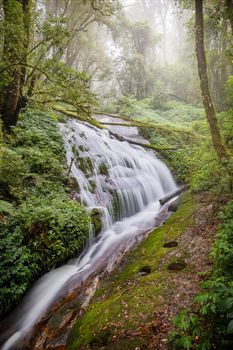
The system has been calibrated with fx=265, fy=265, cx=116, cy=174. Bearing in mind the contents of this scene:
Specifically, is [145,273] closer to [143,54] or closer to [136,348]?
[136,348]

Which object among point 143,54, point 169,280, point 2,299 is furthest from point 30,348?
point 143,54

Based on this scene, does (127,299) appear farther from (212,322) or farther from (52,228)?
(52,228)

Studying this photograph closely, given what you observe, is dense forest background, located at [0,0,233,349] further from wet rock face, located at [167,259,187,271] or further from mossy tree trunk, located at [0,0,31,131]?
wet rock face, located at [167,259,187,271]

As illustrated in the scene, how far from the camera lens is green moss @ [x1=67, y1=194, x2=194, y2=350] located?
12.1 feet

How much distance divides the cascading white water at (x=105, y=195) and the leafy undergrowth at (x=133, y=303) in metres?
1.02

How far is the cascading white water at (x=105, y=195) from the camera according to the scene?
18.2 feet

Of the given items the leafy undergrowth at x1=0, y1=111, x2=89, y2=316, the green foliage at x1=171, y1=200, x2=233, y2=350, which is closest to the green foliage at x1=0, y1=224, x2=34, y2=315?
the leafy undergrowth at x1=0, y1=111, x2=89, y2=316

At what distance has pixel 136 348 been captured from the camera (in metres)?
3.20

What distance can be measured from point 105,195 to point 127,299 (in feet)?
17.4

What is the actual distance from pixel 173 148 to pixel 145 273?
9949 mm

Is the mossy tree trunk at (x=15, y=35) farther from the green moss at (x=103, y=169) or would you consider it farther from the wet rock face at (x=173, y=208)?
the wet rock face at (x=173, y=208)

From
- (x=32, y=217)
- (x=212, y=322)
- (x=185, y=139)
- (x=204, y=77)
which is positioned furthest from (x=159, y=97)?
(x=212, y=322)

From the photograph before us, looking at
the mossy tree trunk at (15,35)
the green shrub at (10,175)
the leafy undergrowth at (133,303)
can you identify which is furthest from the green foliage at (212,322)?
the mossy tree trunk at (15,35)

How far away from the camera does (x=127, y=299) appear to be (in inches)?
165
